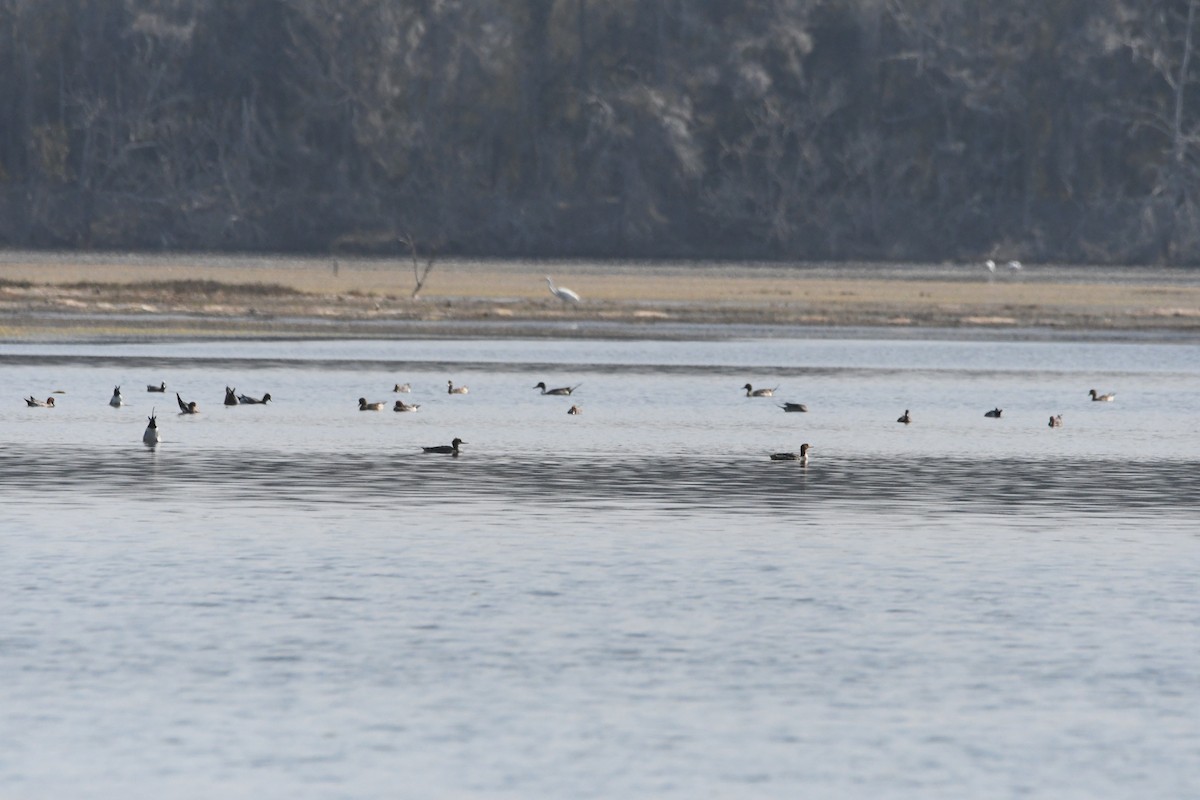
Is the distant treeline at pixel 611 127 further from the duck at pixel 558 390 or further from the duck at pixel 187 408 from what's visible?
the duck at pixel 187 408

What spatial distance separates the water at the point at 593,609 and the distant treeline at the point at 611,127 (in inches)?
2813

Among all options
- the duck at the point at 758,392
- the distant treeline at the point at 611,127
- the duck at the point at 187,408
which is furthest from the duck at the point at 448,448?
the distant treeline at the point at 611,127

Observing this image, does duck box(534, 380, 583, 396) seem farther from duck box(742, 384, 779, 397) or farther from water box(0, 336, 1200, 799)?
water box(0, 336, 1200, 799)

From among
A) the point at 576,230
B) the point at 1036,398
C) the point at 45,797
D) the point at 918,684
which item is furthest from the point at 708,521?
the point at 576,230

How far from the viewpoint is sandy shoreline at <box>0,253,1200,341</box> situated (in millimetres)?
61906

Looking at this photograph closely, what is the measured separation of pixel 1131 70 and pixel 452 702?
101 metres

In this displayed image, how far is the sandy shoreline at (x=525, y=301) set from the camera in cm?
6191

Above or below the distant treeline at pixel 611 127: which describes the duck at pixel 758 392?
below

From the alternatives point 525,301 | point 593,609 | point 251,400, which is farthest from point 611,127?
point 593,609

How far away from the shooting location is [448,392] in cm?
4053

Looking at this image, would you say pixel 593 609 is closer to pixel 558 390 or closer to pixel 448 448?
pixel 448 448

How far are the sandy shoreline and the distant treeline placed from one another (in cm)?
1221

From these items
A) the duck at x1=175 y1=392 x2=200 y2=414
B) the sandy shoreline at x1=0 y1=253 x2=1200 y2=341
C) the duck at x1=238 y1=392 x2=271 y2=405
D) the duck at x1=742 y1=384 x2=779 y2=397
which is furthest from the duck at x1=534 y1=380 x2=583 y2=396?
the sandy shoreline at x1=0 y1=253 x2=1200 y2=341

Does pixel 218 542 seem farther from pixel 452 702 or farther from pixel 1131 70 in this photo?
pixel 1131 70
